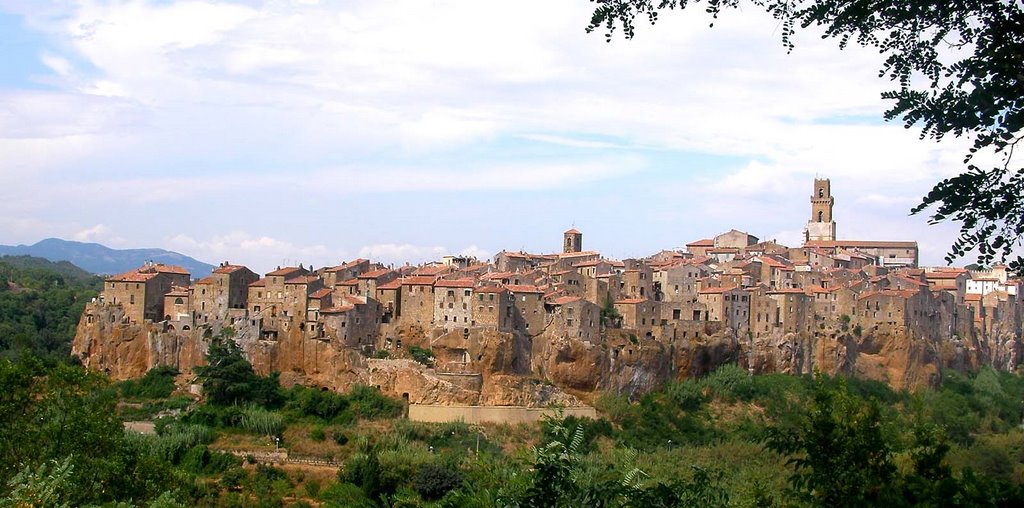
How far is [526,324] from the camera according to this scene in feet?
141

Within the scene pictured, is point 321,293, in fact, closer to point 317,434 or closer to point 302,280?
point 302,280

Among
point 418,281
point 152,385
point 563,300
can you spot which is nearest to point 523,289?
point 563,300

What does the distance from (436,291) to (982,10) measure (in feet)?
112

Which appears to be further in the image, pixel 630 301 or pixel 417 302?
pixel 630 301

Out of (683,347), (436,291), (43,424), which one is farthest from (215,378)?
(43,424)

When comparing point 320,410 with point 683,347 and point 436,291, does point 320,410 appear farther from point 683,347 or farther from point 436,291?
point 683,347

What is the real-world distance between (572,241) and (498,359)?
18843 millimetres

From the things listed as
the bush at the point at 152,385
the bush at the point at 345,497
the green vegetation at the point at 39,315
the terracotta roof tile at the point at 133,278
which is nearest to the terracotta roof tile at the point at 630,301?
the bush at the point at 345,497

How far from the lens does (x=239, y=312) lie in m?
44.0

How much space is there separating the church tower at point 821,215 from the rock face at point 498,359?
18.3 m

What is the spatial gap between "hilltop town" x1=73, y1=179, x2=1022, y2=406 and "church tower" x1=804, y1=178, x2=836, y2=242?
1331 centimetres

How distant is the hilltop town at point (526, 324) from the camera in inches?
1646

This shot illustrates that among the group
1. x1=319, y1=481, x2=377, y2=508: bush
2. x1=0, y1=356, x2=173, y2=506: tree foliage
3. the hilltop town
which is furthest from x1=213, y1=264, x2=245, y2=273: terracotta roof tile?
x1=0, y1=356, x2=173, y2=506: tree foliage

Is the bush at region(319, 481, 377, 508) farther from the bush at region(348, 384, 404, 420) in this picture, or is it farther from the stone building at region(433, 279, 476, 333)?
the stone building at region(433, 279, 476, 333)
